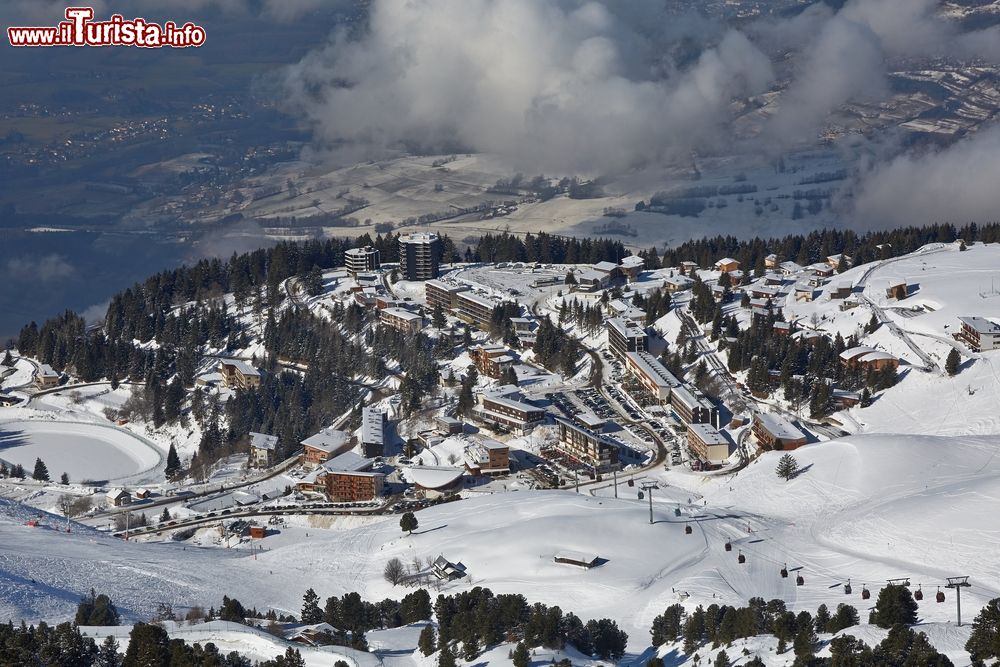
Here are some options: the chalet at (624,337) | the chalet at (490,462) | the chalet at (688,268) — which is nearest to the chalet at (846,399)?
the chalet at (624,337)

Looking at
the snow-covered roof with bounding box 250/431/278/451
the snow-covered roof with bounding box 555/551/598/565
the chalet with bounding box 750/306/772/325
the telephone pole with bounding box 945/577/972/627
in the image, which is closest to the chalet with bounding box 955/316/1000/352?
the chalet with bounding box 750/306/772/325

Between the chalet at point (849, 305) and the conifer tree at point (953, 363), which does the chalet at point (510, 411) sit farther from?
the chalet at point (849, 305)

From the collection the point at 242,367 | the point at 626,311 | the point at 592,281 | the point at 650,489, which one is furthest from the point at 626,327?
the point at 242,367

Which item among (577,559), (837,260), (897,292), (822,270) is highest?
(837,260)

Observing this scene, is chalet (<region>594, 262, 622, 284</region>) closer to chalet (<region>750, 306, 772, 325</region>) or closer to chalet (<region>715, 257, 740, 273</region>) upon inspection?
chalet (<region>715, 257, 740, 273</region>)

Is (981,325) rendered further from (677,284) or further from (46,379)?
(46,379)
